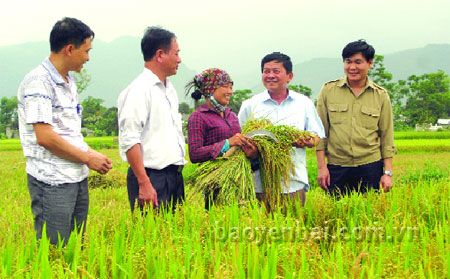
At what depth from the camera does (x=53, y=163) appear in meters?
2.24

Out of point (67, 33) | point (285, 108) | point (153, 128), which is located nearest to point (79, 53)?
point (67, 33)

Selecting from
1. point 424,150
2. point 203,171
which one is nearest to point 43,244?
point 203,171

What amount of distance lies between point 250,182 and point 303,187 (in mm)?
628

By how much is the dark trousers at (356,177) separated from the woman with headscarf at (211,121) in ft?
3.67

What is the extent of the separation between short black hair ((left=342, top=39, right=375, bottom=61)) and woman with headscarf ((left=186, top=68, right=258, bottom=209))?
3.88ft

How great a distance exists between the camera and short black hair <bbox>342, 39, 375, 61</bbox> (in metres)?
3.40

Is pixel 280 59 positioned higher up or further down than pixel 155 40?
further down

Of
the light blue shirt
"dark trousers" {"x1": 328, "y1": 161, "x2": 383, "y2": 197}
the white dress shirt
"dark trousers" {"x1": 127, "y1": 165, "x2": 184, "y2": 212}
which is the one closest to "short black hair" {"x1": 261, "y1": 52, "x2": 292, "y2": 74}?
the light blue shirt

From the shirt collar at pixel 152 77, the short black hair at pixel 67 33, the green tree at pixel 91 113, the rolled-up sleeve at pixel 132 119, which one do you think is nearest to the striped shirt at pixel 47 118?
the short black hair at pixel 67 33

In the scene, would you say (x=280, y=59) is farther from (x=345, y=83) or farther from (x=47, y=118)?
(x=47, y=118)

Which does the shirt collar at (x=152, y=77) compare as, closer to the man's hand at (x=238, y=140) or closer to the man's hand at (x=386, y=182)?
the man's hand at (x=238, y=140)

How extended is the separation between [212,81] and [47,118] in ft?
3.84

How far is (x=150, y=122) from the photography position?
2574 mm

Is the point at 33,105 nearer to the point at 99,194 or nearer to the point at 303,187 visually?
the point at 303,187
